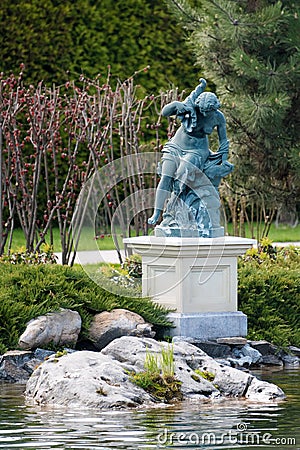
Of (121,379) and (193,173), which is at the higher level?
(193,173)

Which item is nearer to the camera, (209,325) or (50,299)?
(50,299)

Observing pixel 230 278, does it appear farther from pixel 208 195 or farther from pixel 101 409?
pixel 101 409

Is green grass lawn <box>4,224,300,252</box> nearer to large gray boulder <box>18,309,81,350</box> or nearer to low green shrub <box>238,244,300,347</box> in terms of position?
low green shrub <box>238,244,300,347</box>

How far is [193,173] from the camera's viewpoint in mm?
8969

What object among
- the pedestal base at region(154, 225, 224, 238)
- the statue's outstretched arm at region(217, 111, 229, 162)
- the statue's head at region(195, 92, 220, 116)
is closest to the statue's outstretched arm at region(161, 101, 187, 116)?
the statue's head at region(195, 92, 220, 116)

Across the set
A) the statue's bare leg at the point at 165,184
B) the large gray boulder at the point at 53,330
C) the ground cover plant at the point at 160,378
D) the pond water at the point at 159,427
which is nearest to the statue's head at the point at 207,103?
the statue's bare leg at the point at 165,184

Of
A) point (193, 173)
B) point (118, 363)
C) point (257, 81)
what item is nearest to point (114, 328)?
point (118, 363)

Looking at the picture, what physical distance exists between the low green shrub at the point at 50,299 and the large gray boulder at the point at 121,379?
0.92m

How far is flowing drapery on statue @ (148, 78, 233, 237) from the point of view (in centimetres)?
895

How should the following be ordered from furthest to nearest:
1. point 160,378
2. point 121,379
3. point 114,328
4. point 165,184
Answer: point 165,184, point 114,328, point 160,378, point 121,379

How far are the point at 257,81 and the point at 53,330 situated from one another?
541cm

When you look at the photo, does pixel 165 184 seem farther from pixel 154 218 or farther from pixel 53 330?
pixel 53 330

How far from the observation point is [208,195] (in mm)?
9031

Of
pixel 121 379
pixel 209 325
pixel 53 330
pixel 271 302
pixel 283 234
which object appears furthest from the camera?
pixel 283 234
